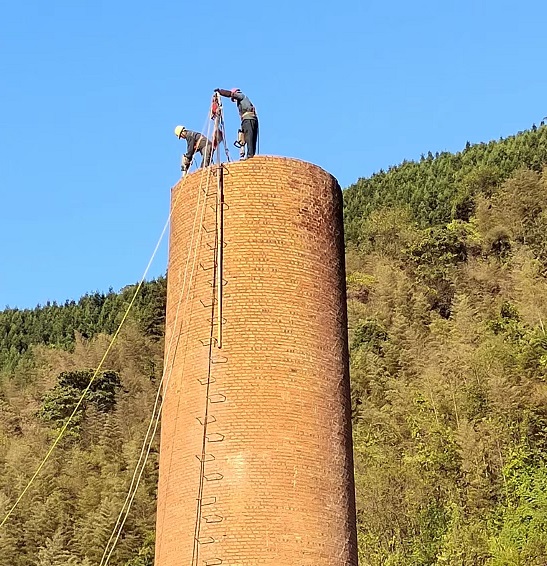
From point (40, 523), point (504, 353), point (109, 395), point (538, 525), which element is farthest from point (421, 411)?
point (109, 395)

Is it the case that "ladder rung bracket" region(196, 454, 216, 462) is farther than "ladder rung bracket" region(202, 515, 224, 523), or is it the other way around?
"ladder rung bracket" region(196, 454, 216, 462)

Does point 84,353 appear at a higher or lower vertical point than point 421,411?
higher

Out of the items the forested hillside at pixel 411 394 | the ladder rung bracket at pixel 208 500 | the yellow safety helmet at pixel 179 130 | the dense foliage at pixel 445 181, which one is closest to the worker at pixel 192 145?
the yellow safety helmet at pixel 179 130

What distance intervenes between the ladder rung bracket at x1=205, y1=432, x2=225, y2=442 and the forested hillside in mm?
21431

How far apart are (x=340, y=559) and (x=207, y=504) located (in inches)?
61.1

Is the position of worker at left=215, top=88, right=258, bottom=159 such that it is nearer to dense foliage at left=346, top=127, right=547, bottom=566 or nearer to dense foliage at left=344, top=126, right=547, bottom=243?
dense foliage at left=346, top=127, right=547, bottom=566

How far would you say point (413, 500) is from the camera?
128 ft

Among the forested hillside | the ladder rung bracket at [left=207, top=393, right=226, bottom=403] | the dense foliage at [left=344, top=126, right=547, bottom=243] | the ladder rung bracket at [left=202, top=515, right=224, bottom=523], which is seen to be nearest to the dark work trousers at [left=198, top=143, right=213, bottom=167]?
the ladder rung bracket at [left=207, top=393, right=226, bottom=403]

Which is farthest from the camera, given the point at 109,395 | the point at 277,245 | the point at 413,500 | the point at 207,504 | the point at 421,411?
the point at 109,395

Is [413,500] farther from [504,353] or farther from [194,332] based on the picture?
[194,332]

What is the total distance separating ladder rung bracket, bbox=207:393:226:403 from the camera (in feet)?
42.4

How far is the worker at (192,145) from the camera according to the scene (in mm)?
14492

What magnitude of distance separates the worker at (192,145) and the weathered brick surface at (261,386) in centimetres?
51

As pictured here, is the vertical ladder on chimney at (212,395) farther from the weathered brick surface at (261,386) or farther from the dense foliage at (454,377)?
the dense foliage at (454,377)
